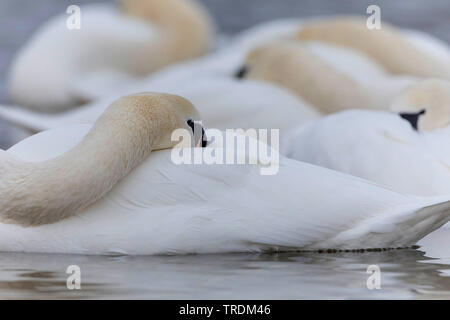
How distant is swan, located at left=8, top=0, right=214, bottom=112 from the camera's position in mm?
11602

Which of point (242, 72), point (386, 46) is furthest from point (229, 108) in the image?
point (386, 46)

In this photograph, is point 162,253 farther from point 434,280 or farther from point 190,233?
point 434,280

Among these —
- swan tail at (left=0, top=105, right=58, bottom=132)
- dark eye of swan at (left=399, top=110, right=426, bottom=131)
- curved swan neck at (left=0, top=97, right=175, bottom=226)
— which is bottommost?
curved swan neck at (left=0, top=97, right=175, bottom=226)

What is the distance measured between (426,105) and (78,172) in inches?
98.7

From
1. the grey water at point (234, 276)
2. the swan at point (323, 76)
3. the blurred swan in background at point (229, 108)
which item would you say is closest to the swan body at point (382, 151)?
the grey water at point (234, 276)

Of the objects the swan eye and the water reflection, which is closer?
the water reflection

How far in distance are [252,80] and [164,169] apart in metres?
4.01

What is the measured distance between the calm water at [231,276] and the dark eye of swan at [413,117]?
4.68 feet

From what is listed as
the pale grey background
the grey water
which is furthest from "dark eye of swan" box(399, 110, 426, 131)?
the pale grey background

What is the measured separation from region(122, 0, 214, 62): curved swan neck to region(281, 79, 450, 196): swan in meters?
5.80

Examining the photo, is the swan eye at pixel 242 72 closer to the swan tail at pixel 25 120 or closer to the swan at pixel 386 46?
the swan at pixel 386 46

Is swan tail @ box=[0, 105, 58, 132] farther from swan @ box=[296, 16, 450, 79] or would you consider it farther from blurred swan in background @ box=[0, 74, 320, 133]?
swan @ box=[296, 16, 450, 79]

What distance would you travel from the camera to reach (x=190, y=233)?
5.38 m

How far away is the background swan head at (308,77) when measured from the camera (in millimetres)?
9070
